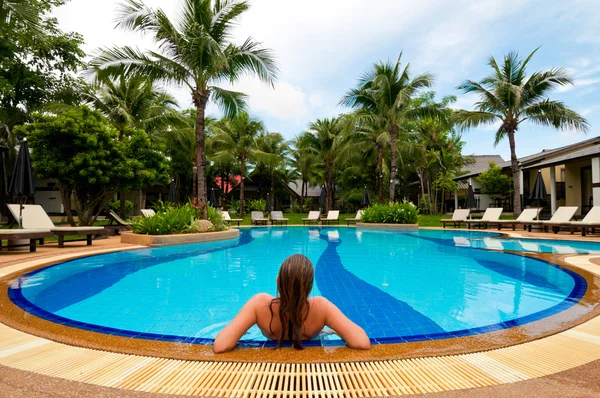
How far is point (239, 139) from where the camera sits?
90.1 feet

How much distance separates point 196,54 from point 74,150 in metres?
5.78

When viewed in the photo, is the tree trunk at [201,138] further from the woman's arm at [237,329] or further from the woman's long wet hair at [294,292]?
the woman's long wet hair at [294,292]

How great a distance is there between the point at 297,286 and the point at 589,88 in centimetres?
Answer: 3347

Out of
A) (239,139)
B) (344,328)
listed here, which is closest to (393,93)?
(239,139)

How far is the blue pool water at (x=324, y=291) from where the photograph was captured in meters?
3.56

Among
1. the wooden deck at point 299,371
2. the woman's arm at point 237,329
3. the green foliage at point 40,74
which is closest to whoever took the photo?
the wooden deck at point 299,371

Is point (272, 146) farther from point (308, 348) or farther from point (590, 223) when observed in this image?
point (308, 348)

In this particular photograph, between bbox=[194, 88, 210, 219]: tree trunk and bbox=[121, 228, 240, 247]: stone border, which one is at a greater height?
bbox=[194, 88, 210, 219]: tree trunk

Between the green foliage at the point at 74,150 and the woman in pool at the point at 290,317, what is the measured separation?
482 inches

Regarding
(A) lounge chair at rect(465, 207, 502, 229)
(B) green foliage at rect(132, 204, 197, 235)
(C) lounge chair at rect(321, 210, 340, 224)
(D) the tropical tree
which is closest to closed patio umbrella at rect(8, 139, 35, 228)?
(B) green foliage at rect(132, 204, 197, 235)

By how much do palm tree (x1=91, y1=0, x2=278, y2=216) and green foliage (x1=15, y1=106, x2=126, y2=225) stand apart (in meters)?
2.24

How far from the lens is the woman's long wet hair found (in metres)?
2.34

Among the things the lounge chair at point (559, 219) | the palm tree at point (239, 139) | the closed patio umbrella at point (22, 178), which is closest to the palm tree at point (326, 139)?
the palm tree at point (239, 139)

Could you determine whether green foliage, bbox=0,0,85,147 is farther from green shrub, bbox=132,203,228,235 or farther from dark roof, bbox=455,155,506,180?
dark roof, bbox=455,155,506,180
